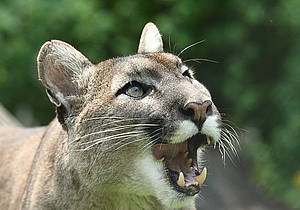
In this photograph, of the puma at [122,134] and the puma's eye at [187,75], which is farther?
the puma's eye at [187,75]

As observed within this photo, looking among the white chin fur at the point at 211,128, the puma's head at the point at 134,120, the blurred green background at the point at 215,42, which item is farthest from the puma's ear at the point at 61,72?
the blurred green background at the point at 215,42

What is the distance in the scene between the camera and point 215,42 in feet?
38.1

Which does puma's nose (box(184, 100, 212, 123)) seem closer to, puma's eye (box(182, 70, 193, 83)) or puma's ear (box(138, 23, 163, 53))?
puma's eye (box(182, 70, 193, 83))

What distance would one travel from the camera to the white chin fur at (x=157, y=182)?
4668mm

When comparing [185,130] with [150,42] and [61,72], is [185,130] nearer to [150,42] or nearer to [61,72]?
[61,72]

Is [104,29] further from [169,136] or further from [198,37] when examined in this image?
[169,136]

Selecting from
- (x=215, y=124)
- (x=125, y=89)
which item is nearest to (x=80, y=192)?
(x=125, y=89)

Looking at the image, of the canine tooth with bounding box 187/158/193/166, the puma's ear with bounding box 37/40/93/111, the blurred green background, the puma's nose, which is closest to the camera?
the puma's nose

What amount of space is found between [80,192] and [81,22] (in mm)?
6823

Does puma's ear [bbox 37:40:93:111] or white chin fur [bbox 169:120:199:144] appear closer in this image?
white chin fur [bbox 169:120:199:144]

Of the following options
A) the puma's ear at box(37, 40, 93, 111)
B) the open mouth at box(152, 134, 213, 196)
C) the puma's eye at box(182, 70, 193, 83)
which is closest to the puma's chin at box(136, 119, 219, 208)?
the open mouth at box(152, 134, 213, 196)

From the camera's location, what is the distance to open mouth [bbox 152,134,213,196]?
4.62 m

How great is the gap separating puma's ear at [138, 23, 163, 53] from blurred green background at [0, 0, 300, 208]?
4912 millimetres

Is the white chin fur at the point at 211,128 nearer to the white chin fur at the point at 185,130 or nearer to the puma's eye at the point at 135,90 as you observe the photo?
the white chin fur at the point at 185,130
